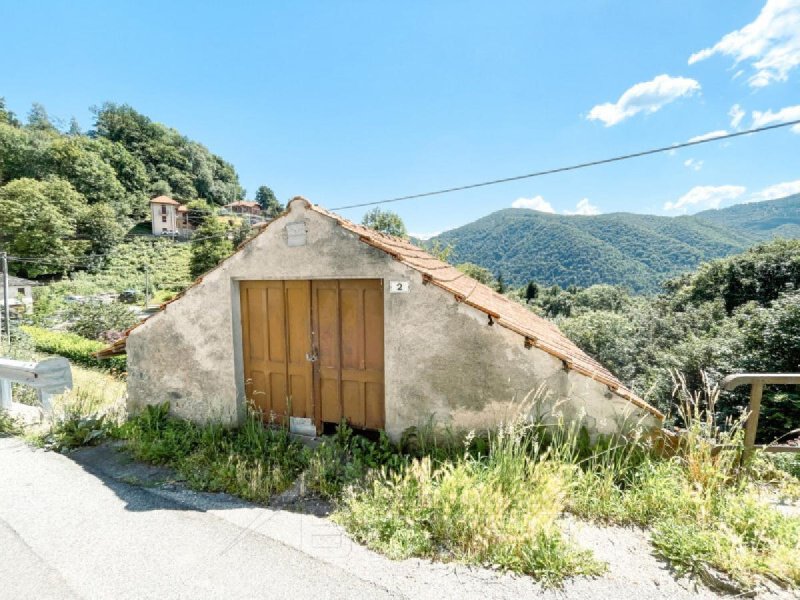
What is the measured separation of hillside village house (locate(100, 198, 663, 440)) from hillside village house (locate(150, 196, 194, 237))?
64011mm

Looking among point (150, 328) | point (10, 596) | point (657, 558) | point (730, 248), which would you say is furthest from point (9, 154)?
point (730, 248)

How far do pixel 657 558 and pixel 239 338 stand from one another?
5.32 metres

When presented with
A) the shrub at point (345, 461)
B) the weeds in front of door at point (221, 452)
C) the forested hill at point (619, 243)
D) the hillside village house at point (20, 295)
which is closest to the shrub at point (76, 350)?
the hillside village house at point (20, 295)

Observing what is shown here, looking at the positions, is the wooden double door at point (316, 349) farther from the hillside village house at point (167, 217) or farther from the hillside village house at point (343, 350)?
the hillside village house at point (167, 217)

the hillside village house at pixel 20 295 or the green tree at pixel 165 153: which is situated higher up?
the green tree at pixel 165 153

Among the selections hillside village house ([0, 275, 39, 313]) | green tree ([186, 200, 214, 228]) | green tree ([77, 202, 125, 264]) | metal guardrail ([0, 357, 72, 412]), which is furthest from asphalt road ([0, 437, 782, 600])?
green tree ([186, 200, 214, 228])

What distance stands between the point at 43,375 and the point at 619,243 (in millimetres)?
131926

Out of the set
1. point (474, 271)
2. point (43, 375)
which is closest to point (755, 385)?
point (43, 375)

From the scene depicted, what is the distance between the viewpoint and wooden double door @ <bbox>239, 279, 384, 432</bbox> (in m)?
4.76

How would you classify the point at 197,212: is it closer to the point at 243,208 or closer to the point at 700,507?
the point at 243,208

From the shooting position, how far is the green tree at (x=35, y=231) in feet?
124

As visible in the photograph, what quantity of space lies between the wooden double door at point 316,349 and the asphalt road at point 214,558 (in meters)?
1.58

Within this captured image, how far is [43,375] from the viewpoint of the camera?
17.0ft

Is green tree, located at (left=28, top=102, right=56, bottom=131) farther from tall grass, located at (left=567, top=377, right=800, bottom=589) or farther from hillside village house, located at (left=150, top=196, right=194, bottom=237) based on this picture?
tall grass, located at (left=567, top=377, right=800, bottom=589)
